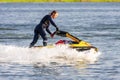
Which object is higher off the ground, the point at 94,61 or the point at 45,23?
the point at 45,23

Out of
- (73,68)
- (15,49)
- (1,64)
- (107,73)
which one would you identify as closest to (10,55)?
(15,49)

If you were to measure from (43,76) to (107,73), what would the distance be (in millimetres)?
3177

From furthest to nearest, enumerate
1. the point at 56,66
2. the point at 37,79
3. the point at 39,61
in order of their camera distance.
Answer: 1. the point at 39,61
2. the point at 56,66
3. the point at 37,79

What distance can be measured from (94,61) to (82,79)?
23.4ft

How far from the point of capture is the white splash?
33.0 m

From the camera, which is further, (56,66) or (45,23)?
(45,23)

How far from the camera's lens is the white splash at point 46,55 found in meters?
33.0

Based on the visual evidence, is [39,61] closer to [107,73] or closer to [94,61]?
[94,61]

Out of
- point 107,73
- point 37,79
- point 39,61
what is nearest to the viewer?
point 37,79

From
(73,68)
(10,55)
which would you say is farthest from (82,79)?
(10,55)

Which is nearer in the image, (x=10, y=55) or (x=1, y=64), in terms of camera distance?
(x=1, y=64)

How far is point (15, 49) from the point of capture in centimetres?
3431

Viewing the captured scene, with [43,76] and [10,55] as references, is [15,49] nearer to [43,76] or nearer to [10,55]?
[10,55]

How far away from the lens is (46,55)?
110ft
